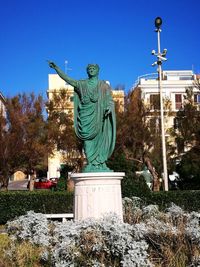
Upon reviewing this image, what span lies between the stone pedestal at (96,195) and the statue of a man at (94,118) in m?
0.44

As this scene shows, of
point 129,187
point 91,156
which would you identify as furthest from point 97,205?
point 129,187

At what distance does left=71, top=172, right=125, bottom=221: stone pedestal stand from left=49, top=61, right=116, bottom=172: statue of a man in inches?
17.4

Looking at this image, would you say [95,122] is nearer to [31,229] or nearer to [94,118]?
[94,118]

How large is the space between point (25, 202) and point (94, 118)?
785cm

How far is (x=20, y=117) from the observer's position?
25203 millimetres

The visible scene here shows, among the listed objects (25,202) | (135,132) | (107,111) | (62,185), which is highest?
(135,132)

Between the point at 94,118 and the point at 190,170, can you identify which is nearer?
the point at 94,118

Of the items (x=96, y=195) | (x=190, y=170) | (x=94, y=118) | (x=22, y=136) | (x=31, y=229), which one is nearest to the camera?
(x=31, y=229)

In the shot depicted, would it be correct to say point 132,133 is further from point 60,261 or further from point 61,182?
point 60,261

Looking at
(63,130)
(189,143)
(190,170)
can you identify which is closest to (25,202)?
(63,130)

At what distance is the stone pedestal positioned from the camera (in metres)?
8.53

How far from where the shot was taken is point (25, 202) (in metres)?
16.0

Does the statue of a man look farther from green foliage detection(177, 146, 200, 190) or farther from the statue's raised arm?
green foliage detection(177, 146, 200, 190)

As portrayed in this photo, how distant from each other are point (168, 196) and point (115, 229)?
33.7 feet
